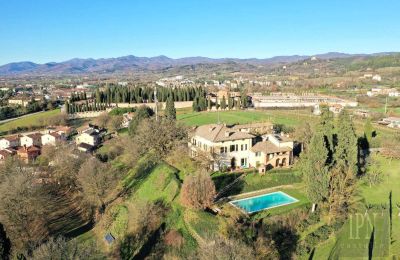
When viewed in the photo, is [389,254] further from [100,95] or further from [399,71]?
[399,71]

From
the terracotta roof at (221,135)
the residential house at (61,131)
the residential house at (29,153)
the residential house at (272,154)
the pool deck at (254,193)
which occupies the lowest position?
the residential house at (29,153)

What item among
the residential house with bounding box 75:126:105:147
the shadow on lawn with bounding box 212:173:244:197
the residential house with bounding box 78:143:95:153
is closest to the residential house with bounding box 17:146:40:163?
the residential house with bounding box 75:126:105:147

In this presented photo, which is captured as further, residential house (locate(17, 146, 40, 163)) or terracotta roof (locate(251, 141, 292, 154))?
residential house (locate(17, 146, 40, 163))

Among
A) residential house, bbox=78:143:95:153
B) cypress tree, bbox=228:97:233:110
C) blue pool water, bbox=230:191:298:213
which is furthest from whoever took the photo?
cypress tree, bbox=228:97:233:110

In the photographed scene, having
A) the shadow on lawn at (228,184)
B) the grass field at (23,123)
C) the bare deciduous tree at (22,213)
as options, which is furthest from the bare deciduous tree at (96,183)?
the grass field at (23,123)

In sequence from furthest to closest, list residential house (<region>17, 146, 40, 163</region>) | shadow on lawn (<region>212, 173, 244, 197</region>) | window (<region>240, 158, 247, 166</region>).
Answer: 1. residential house (<region>17, 146, 40, 163</region>)
2. window (<region>240, 158, 247, 166</region>)
3. shadow on lawn (<region>212, 173, 244, 197</region>)

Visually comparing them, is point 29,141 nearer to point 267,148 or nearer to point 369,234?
point 267,148

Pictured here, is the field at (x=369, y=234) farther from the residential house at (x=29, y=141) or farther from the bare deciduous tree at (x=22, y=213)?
the residential house at (x=29, y=141)

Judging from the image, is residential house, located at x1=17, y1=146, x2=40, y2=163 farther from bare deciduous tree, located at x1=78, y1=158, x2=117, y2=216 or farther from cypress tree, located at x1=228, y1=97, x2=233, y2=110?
cypress tree, located at x1=228, y1=97, x2=233, y2=110

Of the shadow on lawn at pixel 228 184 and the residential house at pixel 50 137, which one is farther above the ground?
the shadow on lawn at pixel 228 184

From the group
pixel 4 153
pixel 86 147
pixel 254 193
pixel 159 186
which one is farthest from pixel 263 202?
pixel 4 153
